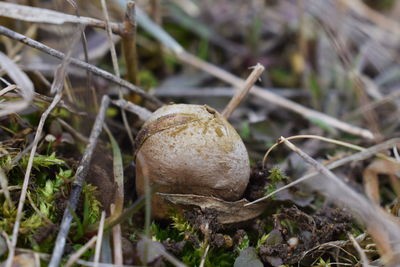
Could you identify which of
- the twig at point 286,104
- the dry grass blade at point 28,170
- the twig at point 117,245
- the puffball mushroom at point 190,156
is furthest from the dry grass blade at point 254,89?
the twig at point 117,245

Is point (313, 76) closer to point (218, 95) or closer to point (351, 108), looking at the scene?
point (351, 108)

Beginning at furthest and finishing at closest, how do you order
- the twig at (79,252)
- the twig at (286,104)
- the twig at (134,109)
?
1. the twig at (286,104)
2. the twig at (134,109)
3. the twig at (79,252)

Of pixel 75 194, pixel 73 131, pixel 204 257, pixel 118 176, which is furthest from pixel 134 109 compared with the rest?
pixel 204 257

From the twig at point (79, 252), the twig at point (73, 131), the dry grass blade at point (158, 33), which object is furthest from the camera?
the dry grass blade at point (158, 33)

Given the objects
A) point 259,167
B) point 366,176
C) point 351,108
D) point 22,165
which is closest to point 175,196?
point 259,167

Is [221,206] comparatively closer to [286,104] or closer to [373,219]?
[373,219]

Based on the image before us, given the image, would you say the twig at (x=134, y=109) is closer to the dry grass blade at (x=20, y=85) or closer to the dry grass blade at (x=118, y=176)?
the dry grass blade at (x=118, y=176)
